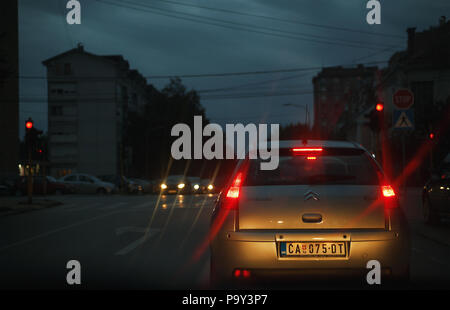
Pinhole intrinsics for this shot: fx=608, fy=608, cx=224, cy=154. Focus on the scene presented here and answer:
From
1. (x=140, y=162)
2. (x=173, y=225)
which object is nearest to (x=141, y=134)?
(x=140, y=162)

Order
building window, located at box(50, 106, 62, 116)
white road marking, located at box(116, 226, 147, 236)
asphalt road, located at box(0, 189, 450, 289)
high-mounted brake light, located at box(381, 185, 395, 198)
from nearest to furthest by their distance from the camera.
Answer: high-mounted brake light, located at box(381, 185, 395, 198) → asphalt road, located at box(0, 189, 450, 289) → white road marking, located at box(116, 226, 147, 236) → building window, located at box(50, 106, 62, 116)

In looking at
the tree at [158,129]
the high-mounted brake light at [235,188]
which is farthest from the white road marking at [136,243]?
the tree at [158,129]

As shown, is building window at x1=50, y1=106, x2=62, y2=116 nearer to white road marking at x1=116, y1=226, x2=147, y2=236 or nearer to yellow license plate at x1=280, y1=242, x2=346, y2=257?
white road marking at x1=116, y1=226, x2=147, y2=236

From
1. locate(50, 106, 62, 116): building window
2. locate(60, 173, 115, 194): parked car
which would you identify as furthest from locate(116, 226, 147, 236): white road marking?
locate(50, 106, 62, 116): building window

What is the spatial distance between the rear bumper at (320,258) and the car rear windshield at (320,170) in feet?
1.69

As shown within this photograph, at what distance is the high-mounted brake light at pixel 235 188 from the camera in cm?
569

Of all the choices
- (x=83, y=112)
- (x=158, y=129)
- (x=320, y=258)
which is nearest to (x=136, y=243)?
(x=320, y=258)

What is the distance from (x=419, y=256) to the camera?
910cm

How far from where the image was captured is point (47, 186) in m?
41.9

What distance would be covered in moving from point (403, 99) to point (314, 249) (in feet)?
48.2

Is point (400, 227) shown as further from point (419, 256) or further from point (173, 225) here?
point (173, 225)

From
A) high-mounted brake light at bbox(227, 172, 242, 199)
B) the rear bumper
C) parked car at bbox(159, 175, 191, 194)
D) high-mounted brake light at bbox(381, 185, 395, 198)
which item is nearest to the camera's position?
the rear bumper

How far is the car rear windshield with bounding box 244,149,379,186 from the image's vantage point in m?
5.59

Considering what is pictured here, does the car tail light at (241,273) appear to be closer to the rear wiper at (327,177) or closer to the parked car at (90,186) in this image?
the rear wiper at (327,177)
